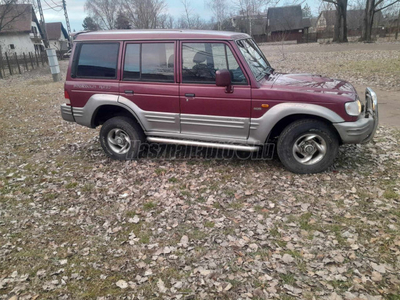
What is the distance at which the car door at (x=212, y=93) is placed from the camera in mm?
4699

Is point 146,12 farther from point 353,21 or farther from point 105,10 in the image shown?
point 353,21

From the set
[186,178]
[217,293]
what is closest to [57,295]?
[217,293]

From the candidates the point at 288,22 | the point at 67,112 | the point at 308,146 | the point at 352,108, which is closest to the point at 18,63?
the point at 67,112

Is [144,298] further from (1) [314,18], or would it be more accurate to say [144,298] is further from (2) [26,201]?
(1) [314,18]

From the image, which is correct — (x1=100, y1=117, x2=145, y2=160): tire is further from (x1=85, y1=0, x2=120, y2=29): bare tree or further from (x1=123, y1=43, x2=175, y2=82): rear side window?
(x1=85, y1=0, x2=120, y2=29): bare tree

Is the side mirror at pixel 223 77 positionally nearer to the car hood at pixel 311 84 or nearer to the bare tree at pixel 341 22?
the car hood at pixel 311 84

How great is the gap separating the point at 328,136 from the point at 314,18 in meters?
69.9

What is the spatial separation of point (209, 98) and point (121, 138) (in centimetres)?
205

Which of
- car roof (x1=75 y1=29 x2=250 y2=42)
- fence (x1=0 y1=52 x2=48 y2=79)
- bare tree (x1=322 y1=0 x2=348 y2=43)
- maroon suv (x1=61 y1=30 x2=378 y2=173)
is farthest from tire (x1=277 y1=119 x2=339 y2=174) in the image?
bare tree (x1=322 y1=0 x2=348 y2=43)

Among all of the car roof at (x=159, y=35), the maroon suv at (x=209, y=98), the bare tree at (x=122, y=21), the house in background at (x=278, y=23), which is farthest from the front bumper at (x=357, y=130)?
the house in background at (x=278, y=23)

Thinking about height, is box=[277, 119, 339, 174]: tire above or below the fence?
below

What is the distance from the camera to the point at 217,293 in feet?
9.30

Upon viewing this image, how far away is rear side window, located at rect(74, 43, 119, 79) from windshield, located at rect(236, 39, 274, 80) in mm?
2208

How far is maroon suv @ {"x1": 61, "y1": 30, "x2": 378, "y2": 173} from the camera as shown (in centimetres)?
451
